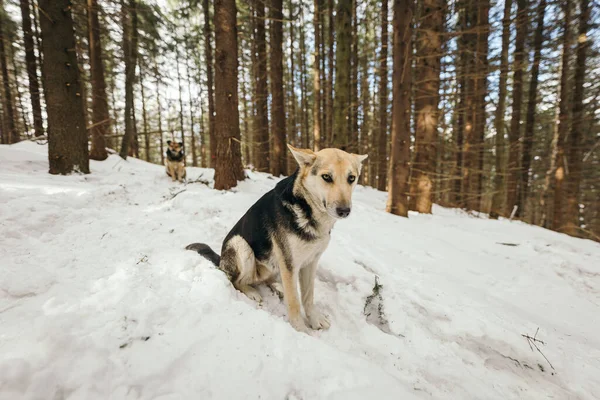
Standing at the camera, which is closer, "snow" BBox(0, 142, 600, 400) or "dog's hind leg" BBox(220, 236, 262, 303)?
"snow" BBox(0, 142, 600, 400)

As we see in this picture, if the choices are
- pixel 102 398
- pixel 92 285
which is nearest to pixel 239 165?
pixel 92 285

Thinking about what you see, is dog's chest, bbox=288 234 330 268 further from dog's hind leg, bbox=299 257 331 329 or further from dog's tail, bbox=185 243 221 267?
dog's tail, bbox=185 243 221 267

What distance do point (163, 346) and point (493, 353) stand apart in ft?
9.51

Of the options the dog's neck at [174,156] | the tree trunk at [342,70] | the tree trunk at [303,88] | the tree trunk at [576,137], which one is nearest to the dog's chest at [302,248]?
the tree trunk at [342,70]

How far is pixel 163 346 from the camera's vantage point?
169 centimetres

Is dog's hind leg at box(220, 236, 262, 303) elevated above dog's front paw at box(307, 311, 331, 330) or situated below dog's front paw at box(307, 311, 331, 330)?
above

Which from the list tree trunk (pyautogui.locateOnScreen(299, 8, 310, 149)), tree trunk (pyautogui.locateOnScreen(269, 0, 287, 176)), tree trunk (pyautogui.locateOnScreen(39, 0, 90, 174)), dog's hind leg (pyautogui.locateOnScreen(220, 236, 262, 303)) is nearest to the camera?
Result: dog's hind leg (pyautogui.locateOnScreen(220, 236, 262, 303))

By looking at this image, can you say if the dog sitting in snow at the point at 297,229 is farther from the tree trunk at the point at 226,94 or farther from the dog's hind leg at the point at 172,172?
the dog's hind leg at the point at 172,172

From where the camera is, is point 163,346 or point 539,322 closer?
point 163,346

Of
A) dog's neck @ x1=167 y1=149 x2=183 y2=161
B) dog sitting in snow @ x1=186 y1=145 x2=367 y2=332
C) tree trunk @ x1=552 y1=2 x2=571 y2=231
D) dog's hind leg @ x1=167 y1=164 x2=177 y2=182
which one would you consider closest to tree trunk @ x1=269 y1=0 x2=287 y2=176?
dog's neck @ x1=167 y1=149 x2=183 y2=161

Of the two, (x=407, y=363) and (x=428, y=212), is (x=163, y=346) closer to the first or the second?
(x=407, y=363)

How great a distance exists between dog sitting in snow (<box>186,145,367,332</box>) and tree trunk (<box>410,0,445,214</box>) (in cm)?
632

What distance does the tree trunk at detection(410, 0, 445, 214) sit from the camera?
7.53m

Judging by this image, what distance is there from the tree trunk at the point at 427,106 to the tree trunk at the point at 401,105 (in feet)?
2.46
